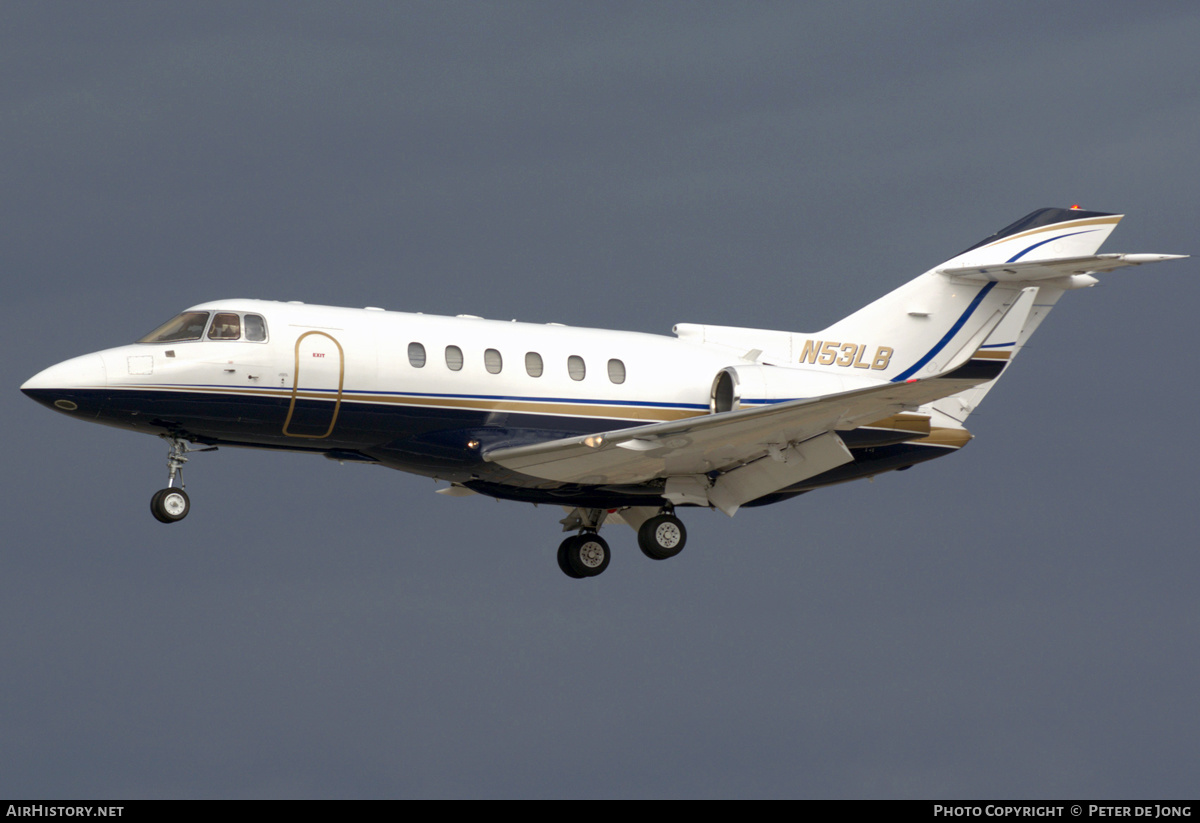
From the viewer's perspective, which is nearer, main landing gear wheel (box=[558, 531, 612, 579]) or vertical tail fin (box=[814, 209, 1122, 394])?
main landing gear wheel (box=[558, 531, 612, 579])

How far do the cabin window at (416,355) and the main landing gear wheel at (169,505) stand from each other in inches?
155

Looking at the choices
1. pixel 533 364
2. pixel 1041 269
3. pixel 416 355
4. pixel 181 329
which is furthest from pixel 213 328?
pixel 1041 269

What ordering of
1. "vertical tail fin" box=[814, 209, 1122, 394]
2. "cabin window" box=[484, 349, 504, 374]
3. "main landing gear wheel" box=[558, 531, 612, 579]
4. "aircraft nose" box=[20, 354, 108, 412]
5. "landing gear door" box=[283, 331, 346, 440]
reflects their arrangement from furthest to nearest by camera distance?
"vertical tail fin" box=[814, 209, 1122, 394]
"main landing gear wheel" box=[558, 531, 612, 579]
"cabin window" box=[484, 349, 504, 374]
"landing gear door" box=[283, 331, 346, 440]
"aircraft nose" box=[20, 354, 108, 412]

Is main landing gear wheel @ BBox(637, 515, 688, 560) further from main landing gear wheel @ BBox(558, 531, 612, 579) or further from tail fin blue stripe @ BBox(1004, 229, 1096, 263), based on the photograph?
tail fin blue stripe @ BBox(1004, 229, 1096, 263)

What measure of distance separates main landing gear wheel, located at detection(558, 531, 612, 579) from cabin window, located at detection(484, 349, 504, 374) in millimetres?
4679

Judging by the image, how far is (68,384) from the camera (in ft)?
80.9

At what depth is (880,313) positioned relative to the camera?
102 ft

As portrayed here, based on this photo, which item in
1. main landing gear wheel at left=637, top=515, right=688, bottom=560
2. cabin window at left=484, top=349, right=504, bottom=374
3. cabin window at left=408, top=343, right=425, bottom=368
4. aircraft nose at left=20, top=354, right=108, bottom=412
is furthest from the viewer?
main landing gear wheel at left=637, top=515, right=688, bottom=560

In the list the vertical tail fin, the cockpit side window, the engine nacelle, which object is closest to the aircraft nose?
the cockpit side window

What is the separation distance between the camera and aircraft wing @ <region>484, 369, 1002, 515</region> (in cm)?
2473

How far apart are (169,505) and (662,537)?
8.00m

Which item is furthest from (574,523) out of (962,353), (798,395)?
(962,353)

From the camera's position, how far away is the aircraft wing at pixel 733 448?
2473 cm

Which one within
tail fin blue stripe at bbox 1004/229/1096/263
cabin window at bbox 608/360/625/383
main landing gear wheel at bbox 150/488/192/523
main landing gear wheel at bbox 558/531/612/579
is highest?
tail fin blue stripe at bbox 1004/229/1096/263
